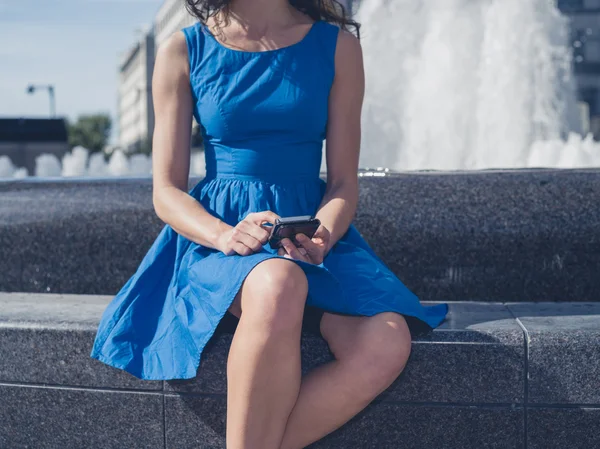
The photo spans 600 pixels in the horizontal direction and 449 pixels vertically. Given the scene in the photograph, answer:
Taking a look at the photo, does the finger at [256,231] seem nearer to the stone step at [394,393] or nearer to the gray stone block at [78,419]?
the stone step at [394,393]

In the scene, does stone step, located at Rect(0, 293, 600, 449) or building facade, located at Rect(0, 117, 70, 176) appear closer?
stone step, located at Rect(0, 293, 600, 449)

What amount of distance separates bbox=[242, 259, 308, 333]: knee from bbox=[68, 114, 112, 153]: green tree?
97.0m

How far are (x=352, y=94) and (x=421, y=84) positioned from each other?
521 inches

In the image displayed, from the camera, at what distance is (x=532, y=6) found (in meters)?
19.7

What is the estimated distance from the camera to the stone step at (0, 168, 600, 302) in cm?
351

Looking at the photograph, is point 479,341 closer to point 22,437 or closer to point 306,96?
point 306,96

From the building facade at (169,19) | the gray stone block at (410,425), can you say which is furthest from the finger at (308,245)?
the building facade at (169,19)

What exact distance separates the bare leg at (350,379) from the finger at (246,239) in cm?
35

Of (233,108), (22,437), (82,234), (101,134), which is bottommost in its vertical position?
(101,134)

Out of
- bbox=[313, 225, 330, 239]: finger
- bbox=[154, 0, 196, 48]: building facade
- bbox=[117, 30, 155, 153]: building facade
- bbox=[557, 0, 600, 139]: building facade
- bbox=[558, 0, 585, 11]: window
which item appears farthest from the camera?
bbox=[117, 30, 155, 153]: building facade

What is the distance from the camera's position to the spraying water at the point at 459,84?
1451cm

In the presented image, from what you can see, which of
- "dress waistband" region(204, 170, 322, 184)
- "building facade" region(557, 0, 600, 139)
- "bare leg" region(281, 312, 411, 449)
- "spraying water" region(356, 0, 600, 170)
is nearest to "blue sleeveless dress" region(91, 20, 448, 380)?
"dress waistband" region(204, 170, 322, 184)

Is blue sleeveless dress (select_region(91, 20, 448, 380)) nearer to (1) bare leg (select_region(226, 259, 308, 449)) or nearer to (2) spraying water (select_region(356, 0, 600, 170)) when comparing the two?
(1) bare leg (select_region(226, 259, 308, 449))

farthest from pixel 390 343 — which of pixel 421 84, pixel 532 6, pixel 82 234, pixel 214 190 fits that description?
pixel 532 6
